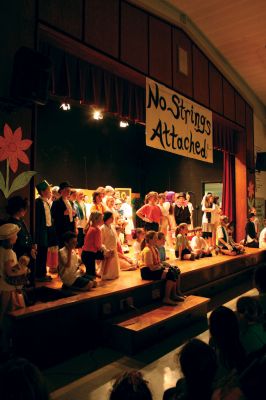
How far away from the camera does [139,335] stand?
378 centimetres

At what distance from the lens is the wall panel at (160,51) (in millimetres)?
6191

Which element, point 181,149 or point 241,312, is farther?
point 181,149

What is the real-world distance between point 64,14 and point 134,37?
1.60 meters

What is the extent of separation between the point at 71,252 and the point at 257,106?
369 inches

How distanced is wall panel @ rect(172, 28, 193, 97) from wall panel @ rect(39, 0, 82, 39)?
252cm

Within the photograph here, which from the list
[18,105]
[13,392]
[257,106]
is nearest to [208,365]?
[13,392]

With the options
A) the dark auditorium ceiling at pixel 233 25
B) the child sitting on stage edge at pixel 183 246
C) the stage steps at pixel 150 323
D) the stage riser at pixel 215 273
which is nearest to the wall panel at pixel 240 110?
the dark auditorium ceiling at pixel 233 25

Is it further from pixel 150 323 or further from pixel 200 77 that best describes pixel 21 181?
pixel 200 77

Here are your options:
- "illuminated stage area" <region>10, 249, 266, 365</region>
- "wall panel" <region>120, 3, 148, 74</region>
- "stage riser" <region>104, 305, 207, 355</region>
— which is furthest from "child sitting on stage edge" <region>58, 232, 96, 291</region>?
"wall panel" <region>120, 3, 148, 74</region>

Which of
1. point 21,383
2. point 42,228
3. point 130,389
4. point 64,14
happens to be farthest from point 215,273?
point 21,383

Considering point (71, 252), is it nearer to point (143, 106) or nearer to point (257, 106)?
point (143, 106)

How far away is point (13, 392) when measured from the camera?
109 cm

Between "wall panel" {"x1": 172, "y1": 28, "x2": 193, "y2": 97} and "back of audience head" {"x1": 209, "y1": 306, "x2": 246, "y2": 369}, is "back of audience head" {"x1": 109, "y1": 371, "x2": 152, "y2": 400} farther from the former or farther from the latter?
"wall panel" {"x1": 172, "y1": 28, "x2": 193, "y2": 97}

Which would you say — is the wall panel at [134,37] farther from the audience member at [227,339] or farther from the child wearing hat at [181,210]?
the audience member at [227,339]
